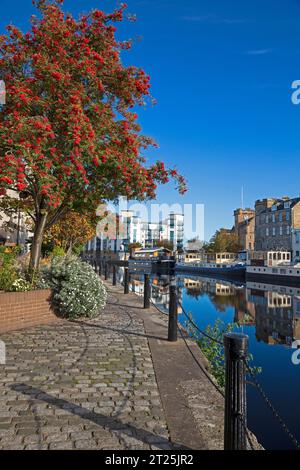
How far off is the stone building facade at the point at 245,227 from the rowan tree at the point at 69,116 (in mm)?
85465

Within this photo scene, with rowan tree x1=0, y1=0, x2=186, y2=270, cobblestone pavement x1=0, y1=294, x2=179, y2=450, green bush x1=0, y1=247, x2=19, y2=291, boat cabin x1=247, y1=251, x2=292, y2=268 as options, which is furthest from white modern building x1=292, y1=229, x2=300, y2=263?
cobblestone pavement x1=0, y1=294, x2=179, y2=450

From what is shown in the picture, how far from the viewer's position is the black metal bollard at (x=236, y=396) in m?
3.29

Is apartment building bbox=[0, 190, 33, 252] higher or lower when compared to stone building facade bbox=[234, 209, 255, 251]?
lower

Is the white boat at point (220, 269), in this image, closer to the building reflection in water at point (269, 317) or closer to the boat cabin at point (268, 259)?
the boat cabin at point (268, 259)

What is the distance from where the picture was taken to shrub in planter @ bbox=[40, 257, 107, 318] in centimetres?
1018

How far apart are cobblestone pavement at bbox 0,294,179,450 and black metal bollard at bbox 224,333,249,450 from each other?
74cm

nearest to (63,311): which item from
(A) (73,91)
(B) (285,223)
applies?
(A) (73,91)

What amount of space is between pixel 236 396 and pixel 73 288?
24.3 feet

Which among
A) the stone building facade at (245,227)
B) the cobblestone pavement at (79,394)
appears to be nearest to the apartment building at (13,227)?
the cobblestone pavement at (79,394)

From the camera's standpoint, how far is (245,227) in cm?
9681

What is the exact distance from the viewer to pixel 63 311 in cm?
1054

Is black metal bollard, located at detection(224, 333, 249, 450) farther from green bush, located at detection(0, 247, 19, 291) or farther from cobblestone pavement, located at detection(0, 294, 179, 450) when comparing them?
green bush, located at detection(0, 247, 19, 291)

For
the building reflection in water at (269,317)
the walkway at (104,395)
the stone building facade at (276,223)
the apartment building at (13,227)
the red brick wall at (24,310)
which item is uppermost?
the stone building facade at (276,223)

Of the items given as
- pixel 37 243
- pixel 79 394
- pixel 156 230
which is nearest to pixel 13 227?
pixel 37 243
